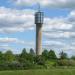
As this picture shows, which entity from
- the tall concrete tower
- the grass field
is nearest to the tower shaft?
the tall concrete tower

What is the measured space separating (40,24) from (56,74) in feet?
335

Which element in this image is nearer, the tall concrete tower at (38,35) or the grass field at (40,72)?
the grass field at (40,72)

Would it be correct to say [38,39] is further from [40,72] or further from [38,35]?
[40,72]

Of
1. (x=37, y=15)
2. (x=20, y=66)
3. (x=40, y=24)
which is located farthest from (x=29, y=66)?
(x=37, y=15)

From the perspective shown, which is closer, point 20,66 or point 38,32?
point 20,66

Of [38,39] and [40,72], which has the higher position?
[38,39]

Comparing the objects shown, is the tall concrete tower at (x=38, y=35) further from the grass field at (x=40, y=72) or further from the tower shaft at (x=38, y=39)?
the grass field at (x=40, y=72)

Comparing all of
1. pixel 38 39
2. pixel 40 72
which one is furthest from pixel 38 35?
pixel 40 72

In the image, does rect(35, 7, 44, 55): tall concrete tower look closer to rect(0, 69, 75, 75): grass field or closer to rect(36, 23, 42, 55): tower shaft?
rect(36, 23, 42, 55): tower shaft

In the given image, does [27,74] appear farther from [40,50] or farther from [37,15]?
[37,15]

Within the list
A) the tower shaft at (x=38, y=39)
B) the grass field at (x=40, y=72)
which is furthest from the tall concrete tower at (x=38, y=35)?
the grass field at (x=40, y=72)

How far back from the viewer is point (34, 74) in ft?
183

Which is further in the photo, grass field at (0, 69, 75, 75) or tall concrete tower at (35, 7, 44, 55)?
tall concrete tower at (35, 7, 44, 55)

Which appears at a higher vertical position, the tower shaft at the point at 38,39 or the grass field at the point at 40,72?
the tower shaft at the point at 38,39
